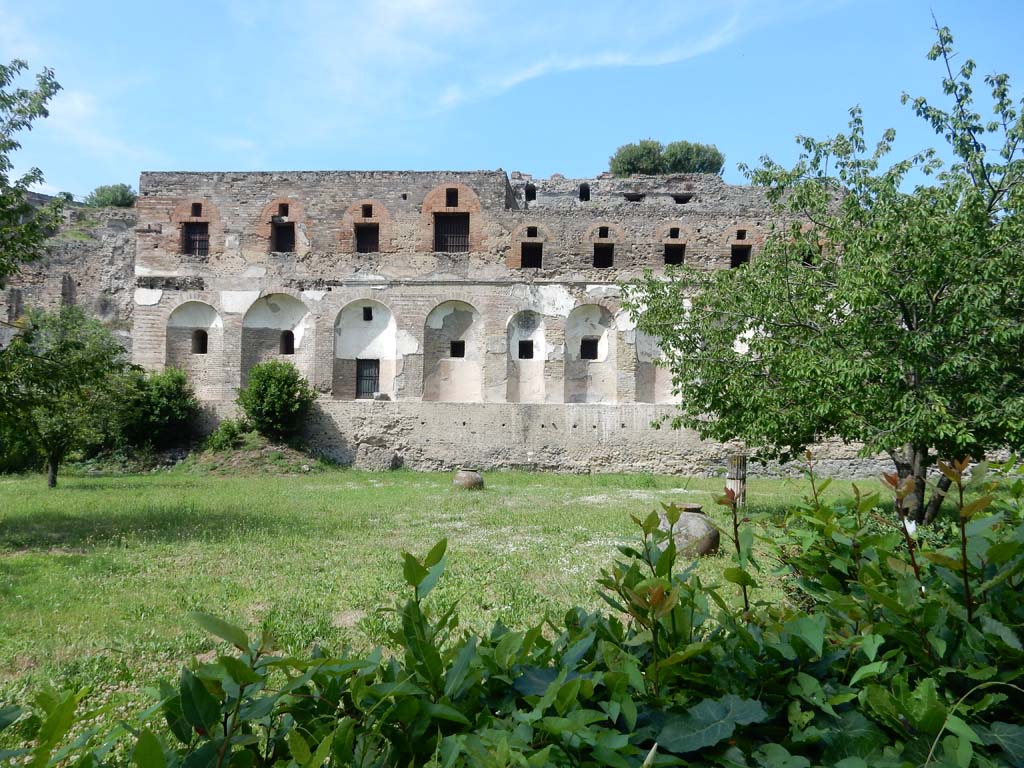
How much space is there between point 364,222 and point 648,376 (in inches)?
434

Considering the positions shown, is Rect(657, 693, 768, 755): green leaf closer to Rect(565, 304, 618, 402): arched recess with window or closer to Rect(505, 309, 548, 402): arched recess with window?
Rect(505, 309, 548, 402): arched recess with window

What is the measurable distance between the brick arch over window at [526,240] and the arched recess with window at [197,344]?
10.0 metres

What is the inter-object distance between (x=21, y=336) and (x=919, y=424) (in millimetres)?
11006

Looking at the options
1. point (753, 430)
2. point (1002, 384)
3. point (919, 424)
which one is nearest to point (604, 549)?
point (753, 430)

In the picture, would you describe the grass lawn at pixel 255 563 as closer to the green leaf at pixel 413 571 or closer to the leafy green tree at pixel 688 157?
the green leaf at pixel 413 571

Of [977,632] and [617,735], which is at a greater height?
[977,632]

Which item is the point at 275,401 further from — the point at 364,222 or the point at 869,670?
the point at 869,670

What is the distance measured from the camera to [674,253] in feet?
80.2

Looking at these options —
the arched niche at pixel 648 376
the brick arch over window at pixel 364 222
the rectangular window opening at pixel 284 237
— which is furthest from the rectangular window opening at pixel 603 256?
the rectangular window opening at pixel 284 237

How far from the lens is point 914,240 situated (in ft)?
27.3

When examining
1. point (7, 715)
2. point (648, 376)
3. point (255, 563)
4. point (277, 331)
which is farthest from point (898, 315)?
point (277, 331)

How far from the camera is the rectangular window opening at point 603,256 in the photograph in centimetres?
2455

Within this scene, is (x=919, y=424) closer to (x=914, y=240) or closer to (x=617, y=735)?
(x=914, y=240)

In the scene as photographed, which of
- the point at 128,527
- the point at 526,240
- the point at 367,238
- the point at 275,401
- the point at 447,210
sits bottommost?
the point at 128,527
